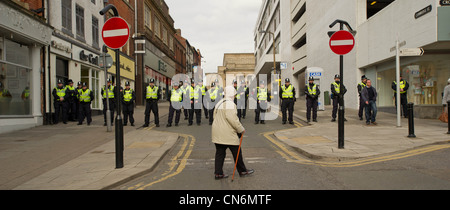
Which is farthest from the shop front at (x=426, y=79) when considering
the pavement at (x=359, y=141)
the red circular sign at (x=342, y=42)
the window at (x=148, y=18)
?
the window at (x=148, y=18)

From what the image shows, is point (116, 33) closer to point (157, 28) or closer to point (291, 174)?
point (291, 174)

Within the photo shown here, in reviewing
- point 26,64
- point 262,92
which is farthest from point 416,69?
point 26,64

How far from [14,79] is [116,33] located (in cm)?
823

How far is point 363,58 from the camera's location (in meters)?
18.5

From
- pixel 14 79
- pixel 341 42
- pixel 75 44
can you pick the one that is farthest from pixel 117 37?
pixel 75 44

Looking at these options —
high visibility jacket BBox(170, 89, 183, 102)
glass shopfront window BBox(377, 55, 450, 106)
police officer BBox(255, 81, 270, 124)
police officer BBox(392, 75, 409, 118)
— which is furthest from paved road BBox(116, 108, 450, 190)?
glass shopfront window BBox(377, 55, 450, 106)

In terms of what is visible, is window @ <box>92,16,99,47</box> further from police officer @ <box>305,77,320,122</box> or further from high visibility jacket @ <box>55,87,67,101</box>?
police officer @ <box>305,77,320,122</box>

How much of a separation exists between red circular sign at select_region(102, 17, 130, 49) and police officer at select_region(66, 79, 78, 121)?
905 centimetres

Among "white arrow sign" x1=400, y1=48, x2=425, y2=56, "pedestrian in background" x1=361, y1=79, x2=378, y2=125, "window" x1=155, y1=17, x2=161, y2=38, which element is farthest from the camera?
"window" x1=155, y1=17, x2=161, y2=38

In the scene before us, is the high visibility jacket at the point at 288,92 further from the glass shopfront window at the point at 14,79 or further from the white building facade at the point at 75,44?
the glass shopfront window at the point at 14,79

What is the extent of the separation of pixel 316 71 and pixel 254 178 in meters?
14.0

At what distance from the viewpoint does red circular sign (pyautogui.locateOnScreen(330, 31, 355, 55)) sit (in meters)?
7.37

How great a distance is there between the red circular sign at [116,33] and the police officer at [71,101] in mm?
9048

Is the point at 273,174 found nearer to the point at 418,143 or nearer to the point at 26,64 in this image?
the point at 418,143
